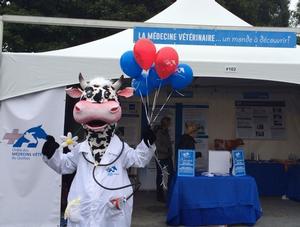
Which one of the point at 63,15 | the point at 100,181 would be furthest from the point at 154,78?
the point at 63,15

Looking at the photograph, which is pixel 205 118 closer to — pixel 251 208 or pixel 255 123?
pixel 255 123

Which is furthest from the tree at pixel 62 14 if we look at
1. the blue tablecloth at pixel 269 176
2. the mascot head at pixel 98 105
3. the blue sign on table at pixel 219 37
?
the mascot head at pixel 98 105

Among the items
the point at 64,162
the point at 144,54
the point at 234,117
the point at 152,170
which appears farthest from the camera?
the point at 234,117

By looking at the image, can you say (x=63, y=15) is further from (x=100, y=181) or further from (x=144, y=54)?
(x=100, y=181)

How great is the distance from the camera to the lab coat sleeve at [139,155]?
4.03m

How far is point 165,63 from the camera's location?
4.29 meters

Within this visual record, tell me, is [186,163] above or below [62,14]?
below

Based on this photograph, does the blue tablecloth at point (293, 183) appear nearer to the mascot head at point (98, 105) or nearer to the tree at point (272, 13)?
the mascot head at point (98, 105)

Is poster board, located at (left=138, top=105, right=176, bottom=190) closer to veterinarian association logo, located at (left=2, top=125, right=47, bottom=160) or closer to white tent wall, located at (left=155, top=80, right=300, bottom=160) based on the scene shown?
white tent wall, located at (left=155, top=80, right=300, bottom=160)

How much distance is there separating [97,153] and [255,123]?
6.91 m

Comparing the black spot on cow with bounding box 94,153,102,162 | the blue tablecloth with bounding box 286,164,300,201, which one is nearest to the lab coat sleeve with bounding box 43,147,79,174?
the black spot on cow with bounding box 94,153,102,162

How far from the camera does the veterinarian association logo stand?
21.0 ft

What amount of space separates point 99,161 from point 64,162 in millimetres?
368

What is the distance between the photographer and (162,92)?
1003cm
